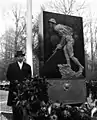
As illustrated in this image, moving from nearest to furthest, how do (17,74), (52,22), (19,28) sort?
(17,74) < (52,22) < (19,28)

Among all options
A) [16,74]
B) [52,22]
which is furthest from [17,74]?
[52,22]

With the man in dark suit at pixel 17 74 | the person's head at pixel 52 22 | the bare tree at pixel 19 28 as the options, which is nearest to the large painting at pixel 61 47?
the person's head at pixel 52 22

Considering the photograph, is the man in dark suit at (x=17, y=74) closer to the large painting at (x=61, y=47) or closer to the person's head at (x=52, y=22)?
the large painting at (x=61, y=47)

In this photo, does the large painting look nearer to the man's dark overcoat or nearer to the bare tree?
the man's dark overcoat

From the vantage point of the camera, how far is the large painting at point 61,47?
300 centimetres

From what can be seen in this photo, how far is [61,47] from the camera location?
3148 millimetres

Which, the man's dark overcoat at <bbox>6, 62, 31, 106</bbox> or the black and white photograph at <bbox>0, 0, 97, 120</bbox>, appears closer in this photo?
the black and white photograph at <bbox>0, 0, 97, 120</bbox>

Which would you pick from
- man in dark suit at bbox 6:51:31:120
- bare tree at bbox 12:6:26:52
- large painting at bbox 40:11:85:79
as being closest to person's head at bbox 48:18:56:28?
large painting at bbox 40:11:85:79

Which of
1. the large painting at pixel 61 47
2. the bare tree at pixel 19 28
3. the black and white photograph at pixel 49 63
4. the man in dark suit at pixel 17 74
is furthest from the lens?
the bare tree at pixel 19 28

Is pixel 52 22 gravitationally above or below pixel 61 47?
above

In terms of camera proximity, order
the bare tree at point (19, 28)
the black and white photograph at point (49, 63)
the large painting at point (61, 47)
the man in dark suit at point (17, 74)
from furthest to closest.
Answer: the bare tree at point (19, 28) < the large painting at point (61, 47) < the man in dark suit at point (17, 74) < the black and white photograph at point (49, 63)

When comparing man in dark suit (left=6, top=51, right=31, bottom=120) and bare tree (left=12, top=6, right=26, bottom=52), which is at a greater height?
bare tree (left=12, top=6, right=26, bottom=52)

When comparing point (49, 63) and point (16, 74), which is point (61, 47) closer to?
point (49, 63)

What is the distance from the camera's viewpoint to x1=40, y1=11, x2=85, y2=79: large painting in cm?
300
